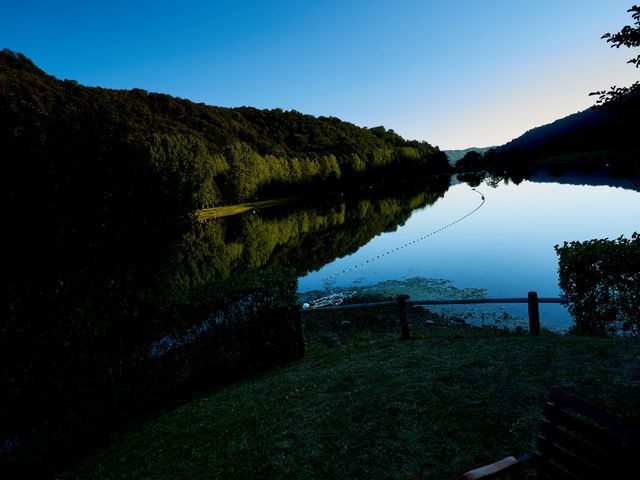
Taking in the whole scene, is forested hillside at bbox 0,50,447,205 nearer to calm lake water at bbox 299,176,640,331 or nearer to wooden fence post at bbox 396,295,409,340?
wooden fence post at bbox 396,295,409,340

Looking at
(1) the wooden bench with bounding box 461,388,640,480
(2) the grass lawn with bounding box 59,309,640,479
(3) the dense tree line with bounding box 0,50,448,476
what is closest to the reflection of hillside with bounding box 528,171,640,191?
(2) the grass lawn with bounding box 59,309,640,479

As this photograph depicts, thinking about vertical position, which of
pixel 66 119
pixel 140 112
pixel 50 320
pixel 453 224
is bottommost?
pixel 453 224

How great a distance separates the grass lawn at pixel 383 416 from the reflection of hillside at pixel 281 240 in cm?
1525

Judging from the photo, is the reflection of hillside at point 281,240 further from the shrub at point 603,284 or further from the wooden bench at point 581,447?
the wooden bench at point 581,447

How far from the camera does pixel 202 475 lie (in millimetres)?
6180

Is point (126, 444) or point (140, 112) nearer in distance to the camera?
point (126, 444)

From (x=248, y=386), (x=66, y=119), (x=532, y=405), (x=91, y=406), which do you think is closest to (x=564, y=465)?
(x=532, y=405)

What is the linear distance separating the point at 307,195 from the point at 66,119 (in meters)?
106

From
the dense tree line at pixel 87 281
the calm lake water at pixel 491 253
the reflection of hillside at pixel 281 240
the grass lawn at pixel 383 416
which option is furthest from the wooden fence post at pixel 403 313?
the reflection of hillside at pixel 281 240

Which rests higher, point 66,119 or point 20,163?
point 66,119

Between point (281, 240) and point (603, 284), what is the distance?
37.4 meters

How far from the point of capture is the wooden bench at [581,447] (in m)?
3.14

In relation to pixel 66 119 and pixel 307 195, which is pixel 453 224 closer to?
pixel 66 119

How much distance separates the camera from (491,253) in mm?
31219
